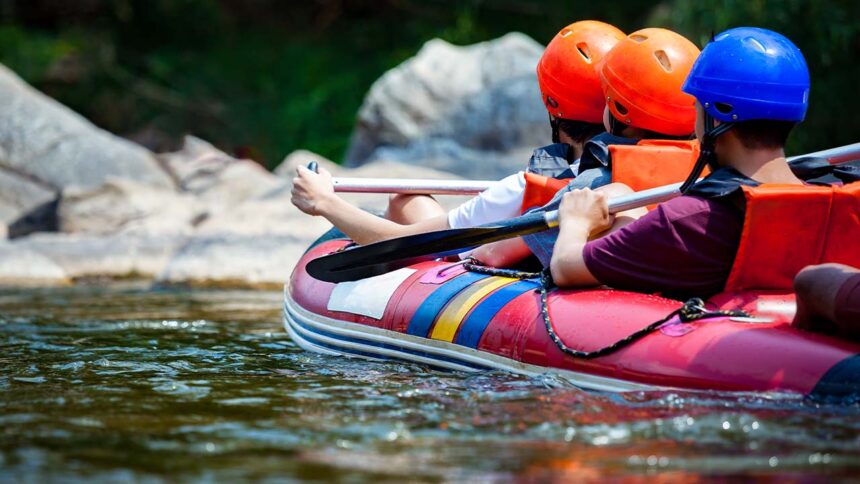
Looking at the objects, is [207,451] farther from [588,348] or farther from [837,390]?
[837,390]

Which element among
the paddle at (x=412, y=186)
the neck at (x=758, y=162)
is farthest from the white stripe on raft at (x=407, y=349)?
the neck at (x=758, y=162)

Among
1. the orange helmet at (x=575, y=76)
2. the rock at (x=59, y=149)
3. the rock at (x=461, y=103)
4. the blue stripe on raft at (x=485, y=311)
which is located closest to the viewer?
the blue stripe on raft at (x=485, y=311)

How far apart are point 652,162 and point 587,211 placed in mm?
349

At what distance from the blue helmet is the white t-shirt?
37.0 inches

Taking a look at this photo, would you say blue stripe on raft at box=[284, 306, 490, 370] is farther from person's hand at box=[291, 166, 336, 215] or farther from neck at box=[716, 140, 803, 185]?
neck at box=[716, 140, 803, 185]

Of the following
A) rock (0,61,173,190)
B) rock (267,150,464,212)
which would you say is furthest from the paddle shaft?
rock (0,61,173,190)

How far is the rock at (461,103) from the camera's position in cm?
1112

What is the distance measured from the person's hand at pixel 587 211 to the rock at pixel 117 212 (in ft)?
20.4

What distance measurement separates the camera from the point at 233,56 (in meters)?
18.5

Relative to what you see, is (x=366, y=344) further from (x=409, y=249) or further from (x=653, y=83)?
(x=653, y=83)

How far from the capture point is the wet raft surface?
2.66 meters

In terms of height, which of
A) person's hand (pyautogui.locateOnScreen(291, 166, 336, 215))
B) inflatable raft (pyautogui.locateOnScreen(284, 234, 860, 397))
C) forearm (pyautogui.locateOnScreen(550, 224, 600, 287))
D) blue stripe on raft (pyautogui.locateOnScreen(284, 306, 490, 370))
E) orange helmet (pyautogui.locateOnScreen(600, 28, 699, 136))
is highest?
orange helmet (pyautogui.locateOnScreen(600, 28, 699, 136))

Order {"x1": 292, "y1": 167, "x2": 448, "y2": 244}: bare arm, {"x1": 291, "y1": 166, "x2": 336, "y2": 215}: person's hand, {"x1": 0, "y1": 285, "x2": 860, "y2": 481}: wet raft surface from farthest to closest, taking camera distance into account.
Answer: {"x1": 291, "y1": 166, "x2": 336, "y2": 215}: person's hand < {"x1": 292, "y1": 167, "x2": 448, "y2": 244}: bare arm < {"x1": 0, "y1": 285, "x2": 860, "y2": 481}: wet raft surface

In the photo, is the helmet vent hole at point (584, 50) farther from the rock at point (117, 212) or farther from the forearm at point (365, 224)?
the rock at point (117, 212)
